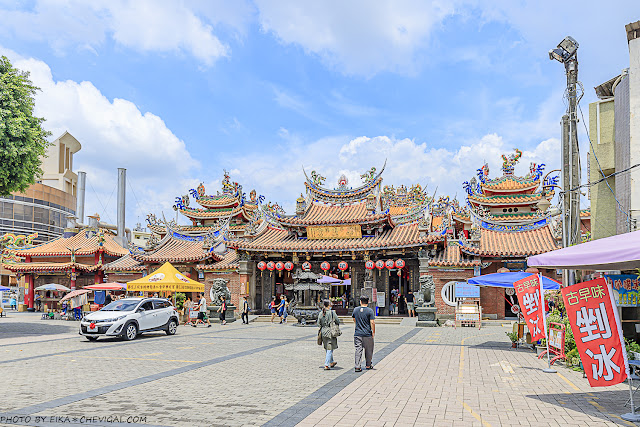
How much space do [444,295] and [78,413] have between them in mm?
22437

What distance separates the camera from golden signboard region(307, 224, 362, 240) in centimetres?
3038

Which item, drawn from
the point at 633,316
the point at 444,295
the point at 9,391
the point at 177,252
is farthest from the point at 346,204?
the point at 9,391

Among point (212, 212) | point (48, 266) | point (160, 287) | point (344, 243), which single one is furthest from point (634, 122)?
point (48, 266)

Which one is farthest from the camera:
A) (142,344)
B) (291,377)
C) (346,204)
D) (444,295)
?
(346,204)

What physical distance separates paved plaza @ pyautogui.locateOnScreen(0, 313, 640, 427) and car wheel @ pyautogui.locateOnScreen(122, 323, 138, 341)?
76.3 inches

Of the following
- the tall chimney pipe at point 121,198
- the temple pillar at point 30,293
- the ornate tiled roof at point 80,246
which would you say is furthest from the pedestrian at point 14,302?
the tall chimney pipe at point 121,198

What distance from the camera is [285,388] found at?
891cm

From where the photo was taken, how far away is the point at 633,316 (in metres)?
11.4

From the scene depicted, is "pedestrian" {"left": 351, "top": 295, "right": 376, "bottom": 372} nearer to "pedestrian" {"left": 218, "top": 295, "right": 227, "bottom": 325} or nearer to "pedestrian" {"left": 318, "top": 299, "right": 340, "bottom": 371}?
"pedestrian" {"left": 318, "top": 299, "right": 340, "bottom": 371}

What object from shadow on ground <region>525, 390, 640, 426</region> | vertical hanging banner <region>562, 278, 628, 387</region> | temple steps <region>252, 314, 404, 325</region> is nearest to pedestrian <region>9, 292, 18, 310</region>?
temple steps <region>252, 314, 404, 325</region>

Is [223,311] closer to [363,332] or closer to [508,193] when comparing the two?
[363,332]

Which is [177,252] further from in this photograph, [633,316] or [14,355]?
[633,316]

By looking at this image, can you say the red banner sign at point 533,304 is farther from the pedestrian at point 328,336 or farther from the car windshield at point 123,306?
the car windshield at point 123,306

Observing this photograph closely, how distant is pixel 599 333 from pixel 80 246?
38940 mm
